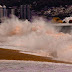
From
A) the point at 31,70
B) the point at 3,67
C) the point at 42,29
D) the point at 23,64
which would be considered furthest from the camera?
the point at 42,29

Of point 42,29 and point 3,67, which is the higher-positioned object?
point 3,67

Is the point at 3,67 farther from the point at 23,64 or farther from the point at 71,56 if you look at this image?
the point at 71,56

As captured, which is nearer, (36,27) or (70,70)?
(70,70)

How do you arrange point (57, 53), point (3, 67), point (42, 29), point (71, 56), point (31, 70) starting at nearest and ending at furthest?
1. point (31, 70)
2. point (3, 67)
3. point (71, 56)
4. point (57, 53)
5. point (42, 29)

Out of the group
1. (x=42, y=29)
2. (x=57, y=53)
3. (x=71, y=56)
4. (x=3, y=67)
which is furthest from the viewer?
(x=42, y=29)

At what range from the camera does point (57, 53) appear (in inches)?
1567

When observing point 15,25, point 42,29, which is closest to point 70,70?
point 42,29

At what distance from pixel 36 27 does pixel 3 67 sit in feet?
262

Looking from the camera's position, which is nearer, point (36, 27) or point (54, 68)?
point (54, 68)

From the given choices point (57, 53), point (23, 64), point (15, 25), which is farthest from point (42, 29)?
point (23, 64)

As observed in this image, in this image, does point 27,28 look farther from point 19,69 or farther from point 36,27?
point 19,69

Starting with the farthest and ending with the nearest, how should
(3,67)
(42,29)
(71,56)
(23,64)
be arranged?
(42,29) < (71,56) < (23,64) < (3,67)

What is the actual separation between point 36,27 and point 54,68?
80.1 metres

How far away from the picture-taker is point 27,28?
351 feet
